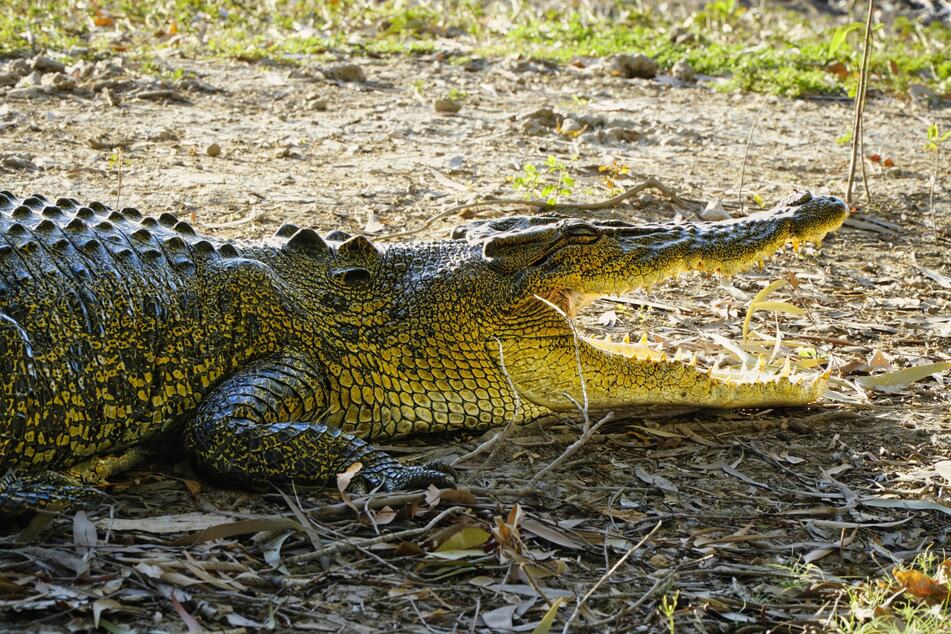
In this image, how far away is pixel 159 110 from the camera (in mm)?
8539

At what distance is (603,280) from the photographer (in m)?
4.50

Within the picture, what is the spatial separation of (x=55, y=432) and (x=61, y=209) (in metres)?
0.93

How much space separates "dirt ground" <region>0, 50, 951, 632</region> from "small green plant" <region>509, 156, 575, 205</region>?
143 millimetres

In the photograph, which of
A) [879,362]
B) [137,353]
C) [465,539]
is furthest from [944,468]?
[137,353]

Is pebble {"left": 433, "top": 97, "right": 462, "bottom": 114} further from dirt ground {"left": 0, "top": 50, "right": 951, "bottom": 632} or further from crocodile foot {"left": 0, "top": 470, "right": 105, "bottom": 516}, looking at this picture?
crocodile foot {"left": 0, "top": 470, "right": 105, "bottom": 516}

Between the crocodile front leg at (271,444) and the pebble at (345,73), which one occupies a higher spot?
the pebble at (345,73)

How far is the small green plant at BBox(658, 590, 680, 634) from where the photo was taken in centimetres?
307

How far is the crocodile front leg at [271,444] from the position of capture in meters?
3.73

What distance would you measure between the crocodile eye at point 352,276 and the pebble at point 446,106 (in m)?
4.94

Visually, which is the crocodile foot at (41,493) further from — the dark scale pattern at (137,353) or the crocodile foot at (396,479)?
the crocodile foot at (396,479)

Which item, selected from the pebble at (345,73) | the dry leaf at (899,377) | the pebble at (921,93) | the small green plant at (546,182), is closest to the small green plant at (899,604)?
the dry leaf at (899,377)

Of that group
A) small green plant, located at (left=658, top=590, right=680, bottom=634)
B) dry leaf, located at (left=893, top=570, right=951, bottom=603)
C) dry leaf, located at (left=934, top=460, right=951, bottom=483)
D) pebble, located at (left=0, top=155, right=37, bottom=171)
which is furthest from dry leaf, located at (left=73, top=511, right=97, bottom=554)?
pebble, located at (left=0, top=155, right=37, bottom=171)

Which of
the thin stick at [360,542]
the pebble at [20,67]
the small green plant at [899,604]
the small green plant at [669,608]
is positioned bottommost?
the small green plant at [899,604]

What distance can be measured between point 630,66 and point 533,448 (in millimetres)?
6957
